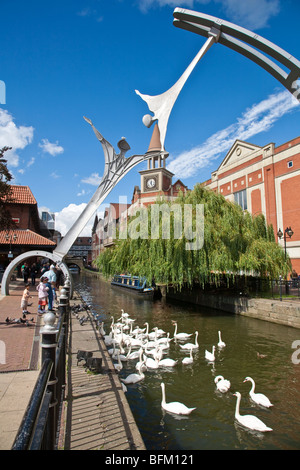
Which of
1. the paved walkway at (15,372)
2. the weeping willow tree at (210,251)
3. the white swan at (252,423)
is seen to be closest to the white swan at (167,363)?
the white swan at (252,423)

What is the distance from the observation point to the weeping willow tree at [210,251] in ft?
49.8

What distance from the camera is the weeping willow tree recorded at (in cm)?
1517

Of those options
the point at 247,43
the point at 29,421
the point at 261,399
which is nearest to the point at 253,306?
the point at 261,399

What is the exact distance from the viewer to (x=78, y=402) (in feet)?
14.8

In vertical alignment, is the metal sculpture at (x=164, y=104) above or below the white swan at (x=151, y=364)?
above

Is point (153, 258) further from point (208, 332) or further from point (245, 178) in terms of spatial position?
point (245, 178)

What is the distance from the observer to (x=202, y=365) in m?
8.13

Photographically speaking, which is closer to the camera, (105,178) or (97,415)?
(97,415)

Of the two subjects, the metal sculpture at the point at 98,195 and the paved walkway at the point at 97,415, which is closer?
the paved walkway at the point at 97,415

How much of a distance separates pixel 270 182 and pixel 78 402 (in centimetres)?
2586

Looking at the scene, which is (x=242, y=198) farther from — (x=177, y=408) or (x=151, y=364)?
(x=177, y=408)

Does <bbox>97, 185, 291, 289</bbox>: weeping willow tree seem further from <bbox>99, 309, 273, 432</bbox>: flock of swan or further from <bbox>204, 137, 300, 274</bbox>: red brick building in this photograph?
<bbox>204, 137, 300, 274</bbox>: red brick building

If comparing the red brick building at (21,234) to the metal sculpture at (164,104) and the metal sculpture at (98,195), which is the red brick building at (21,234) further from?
the metal sculpture at (164,104)

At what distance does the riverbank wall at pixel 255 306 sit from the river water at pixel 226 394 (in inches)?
24.2
